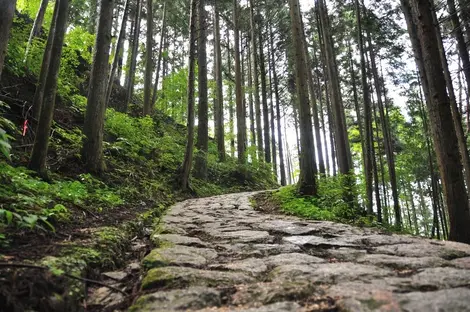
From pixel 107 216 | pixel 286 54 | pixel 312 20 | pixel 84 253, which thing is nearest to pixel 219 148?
pixel 286 54

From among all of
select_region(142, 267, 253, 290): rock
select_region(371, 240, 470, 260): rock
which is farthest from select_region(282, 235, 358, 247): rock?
select_region(142, 267, 253, 290): rock

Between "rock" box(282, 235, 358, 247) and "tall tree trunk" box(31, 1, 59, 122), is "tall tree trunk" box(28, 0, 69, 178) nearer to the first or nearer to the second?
"tall tree trunk" box(31, 1, 59, 122)

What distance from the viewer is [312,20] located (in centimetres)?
2002

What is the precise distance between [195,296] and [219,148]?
1506cm

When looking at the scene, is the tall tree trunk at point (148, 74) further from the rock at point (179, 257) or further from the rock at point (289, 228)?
the rock at point (179, 257)

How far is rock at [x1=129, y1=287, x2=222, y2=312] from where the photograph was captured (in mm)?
1517

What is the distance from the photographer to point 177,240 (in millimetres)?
3139

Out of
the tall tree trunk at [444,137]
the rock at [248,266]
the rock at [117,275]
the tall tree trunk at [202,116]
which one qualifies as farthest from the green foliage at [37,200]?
the tall tree trunk at [202,116]

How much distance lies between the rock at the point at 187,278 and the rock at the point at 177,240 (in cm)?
92

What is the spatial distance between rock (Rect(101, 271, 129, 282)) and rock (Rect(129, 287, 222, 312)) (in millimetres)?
481

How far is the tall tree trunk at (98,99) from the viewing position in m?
6.31

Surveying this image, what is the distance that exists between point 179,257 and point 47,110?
3.67m

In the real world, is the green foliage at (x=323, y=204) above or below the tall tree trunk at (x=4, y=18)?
below

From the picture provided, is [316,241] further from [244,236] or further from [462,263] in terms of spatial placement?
[462,263]
